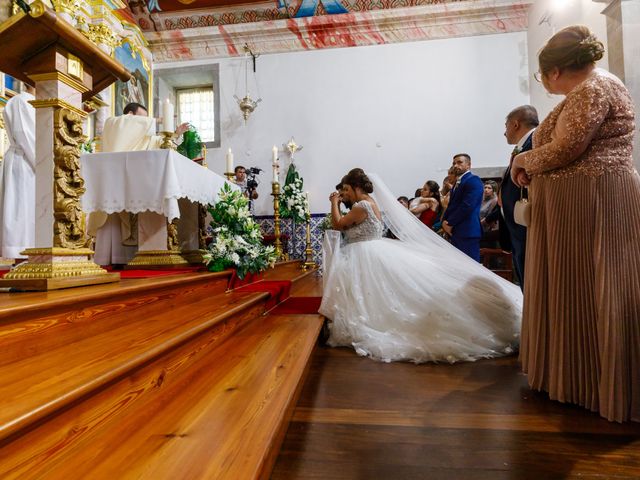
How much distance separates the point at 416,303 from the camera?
2908 mm

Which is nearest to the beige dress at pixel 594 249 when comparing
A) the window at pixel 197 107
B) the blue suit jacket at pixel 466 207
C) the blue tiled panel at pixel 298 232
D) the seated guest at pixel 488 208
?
the blue suit jacket at pixel 466 207

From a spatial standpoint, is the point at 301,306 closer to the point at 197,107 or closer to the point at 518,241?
the point at 518,241

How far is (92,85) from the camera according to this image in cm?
222

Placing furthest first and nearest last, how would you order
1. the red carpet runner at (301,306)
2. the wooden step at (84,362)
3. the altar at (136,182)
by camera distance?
the red carpet runner at (301,306) < the altar at (136,182) < the wooden step at (84,362)

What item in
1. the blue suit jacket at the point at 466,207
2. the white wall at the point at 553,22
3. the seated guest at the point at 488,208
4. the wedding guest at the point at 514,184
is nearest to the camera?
the wedding guest at the point at 514,184

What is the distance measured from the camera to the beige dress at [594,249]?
174 centimetres

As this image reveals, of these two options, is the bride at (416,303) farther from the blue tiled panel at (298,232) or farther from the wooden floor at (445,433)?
the blue tiled panel at (298,232)

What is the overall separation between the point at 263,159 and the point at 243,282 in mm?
5594

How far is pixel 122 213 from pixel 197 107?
625 cm

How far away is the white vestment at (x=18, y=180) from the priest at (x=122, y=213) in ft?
2.11

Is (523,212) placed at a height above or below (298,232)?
below

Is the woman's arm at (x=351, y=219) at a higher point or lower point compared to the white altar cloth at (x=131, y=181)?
lower

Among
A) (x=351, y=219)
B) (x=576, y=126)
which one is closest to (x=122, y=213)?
(x=351, y=219)

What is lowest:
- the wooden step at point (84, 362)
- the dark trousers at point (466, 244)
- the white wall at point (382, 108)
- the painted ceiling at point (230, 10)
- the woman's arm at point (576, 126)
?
the wooden step at point (84, 362)
